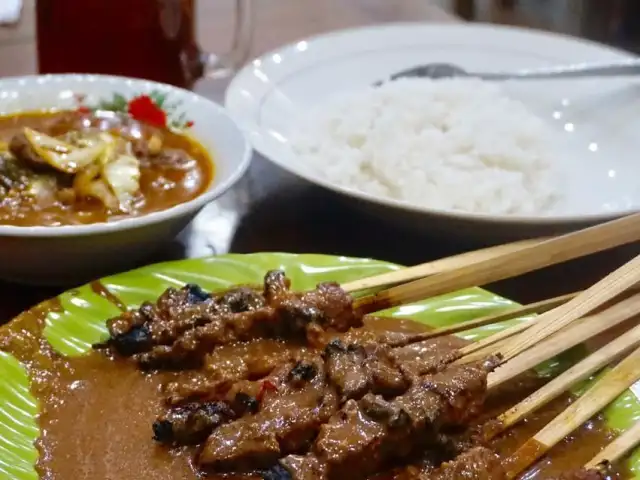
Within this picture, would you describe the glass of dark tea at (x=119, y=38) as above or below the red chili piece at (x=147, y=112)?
above

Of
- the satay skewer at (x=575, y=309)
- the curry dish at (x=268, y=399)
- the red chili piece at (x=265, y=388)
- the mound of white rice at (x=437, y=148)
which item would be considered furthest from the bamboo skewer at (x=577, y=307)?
the mound of white rice at (x=437, y=148)

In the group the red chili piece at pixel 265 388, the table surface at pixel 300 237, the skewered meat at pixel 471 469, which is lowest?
the table surface at pixel 300 237

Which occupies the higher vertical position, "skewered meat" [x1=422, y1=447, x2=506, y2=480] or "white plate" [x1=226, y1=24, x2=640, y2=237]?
"white plate" [x1=226, y1=24, x2=640, y2=237]

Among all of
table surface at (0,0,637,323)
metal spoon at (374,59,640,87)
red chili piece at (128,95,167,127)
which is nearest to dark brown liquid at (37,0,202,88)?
red chili piece at (128,95,167,127)

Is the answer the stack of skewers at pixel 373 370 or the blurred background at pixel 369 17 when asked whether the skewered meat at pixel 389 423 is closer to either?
the stack of skewers at pixel 373 370

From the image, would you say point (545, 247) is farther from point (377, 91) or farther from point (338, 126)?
point (377, 91)

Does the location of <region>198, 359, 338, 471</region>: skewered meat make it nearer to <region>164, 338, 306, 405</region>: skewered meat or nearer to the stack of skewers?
the stack of skewers

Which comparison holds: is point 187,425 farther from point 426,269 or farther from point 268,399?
point 426,269

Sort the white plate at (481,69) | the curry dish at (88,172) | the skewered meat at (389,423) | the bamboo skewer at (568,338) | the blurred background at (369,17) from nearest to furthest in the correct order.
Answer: the skewered meat at (389,423)
the bamboo skewer at (568,338)
the curry dish at (88,172)
the white plate at (481,69)
the blurred background at (369,17)
